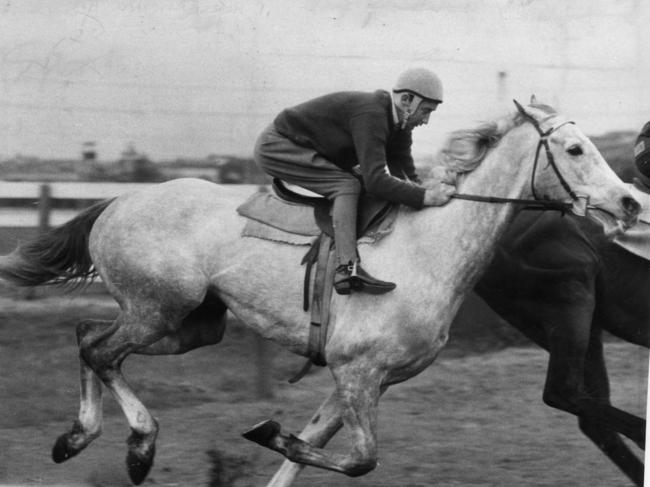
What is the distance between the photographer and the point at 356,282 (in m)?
5.16

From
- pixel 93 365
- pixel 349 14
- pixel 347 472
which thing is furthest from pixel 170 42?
pixel 347 472

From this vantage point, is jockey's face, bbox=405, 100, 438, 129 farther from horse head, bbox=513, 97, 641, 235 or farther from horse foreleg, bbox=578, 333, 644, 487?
horse foreleg, bbox=578, 333, 644, 487

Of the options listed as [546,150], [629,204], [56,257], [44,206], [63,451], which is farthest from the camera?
[44,206]

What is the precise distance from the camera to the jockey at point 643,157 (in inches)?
232

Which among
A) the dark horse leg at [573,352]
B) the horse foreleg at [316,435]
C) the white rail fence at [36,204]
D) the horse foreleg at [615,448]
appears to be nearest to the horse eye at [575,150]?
the dark horse leg at [573,352]

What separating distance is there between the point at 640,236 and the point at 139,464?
2.71m

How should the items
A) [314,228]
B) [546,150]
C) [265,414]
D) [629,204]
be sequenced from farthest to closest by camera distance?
[265,414] → [314,228] → [546,150] → [629,204]

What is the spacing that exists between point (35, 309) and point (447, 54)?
2948 mm

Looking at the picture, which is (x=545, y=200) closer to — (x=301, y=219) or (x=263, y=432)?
(x=301, y=219)

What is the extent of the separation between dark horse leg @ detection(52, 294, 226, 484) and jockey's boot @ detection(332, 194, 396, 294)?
85cm

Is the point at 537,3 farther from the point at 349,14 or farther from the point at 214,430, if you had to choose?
the point at 214,430

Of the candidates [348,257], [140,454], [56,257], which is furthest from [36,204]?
[348,257]

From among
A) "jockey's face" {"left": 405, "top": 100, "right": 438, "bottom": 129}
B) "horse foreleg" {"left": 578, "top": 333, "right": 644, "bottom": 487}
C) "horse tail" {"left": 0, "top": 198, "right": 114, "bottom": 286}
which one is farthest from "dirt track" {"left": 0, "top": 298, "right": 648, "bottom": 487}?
"jockey's face" {"left": 405, "top": 100, "right": 438, "bottom": 129}

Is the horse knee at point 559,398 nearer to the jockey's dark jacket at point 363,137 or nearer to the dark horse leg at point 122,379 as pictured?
the jockey's dark jacket at point 363,137
